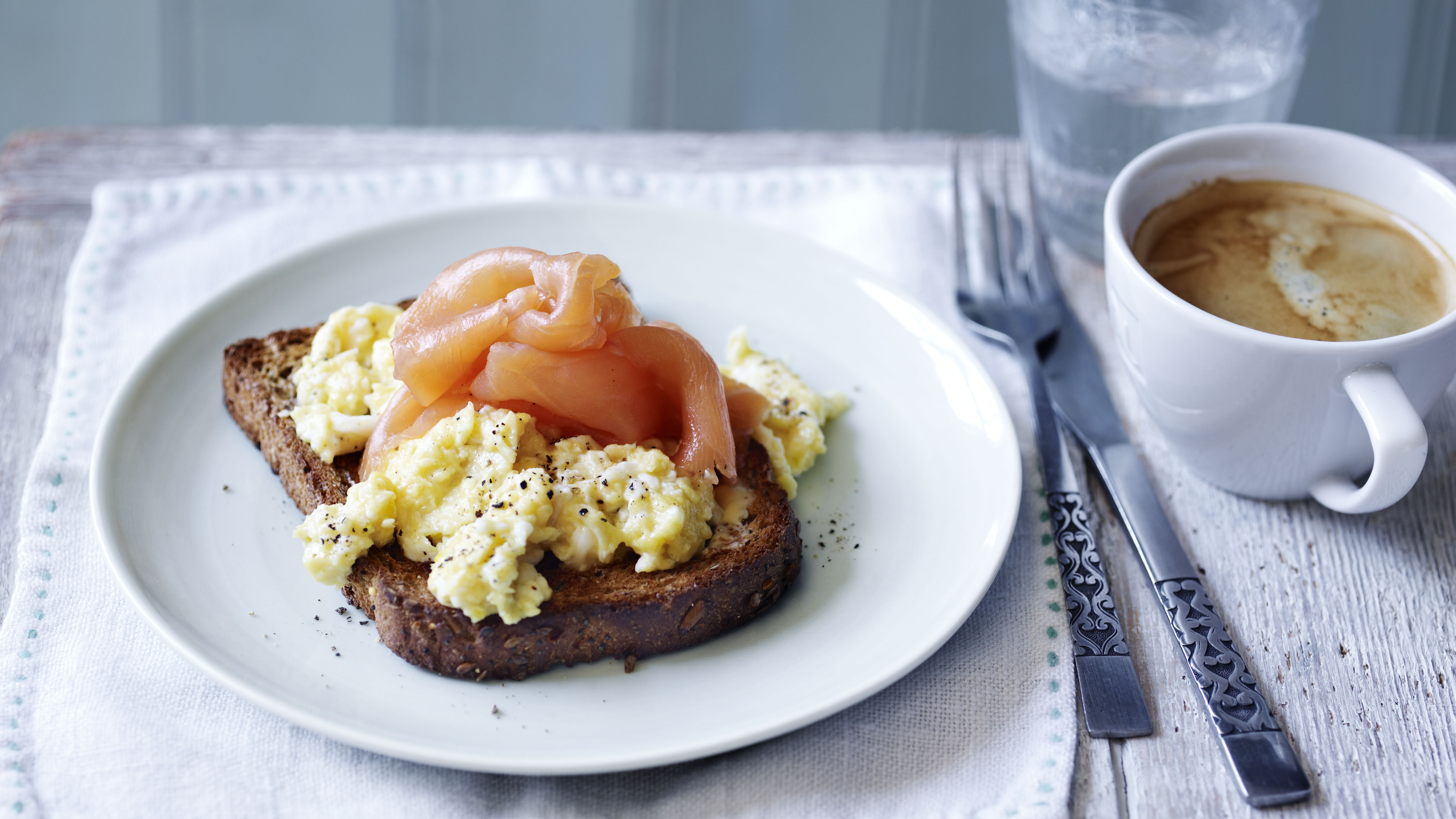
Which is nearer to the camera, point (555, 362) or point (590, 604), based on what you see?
point (590, 604)

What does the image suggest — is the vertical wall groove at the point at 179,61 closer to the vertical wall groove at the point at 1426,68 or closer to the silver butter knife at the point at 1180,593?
the silver butter knife at the point at 1180,593

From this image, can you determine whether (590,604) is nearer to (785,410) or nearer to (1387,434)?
(785,410)

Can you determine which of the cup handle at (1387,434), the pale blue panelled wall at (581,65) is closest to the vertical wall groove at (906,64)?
the pale blue panelled wall at (581,65)

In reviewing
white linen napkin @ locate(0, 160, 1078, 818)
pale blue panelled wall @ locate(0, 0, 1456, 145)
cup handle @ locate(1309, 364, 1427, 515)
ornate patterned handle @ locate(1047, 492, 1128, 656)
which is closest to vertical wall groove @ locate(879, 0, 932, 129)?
pale blue panelled wall @ locate(0, 0, 1456, 145)

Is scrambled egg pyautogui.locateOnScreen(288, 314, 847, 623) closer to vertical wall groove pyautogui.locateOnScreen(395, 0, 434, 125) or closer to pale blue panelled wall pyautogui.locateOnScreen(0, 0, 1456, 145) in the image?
pale blue panelled wall pyautogui.locateOnScreen(0, 0, 1456, 145)

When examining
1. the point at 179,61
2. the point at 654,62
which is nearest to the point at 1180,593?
the point at 654,62

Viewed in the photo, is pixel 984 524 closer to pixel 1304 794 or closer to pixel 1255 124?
pixel 1304 794
